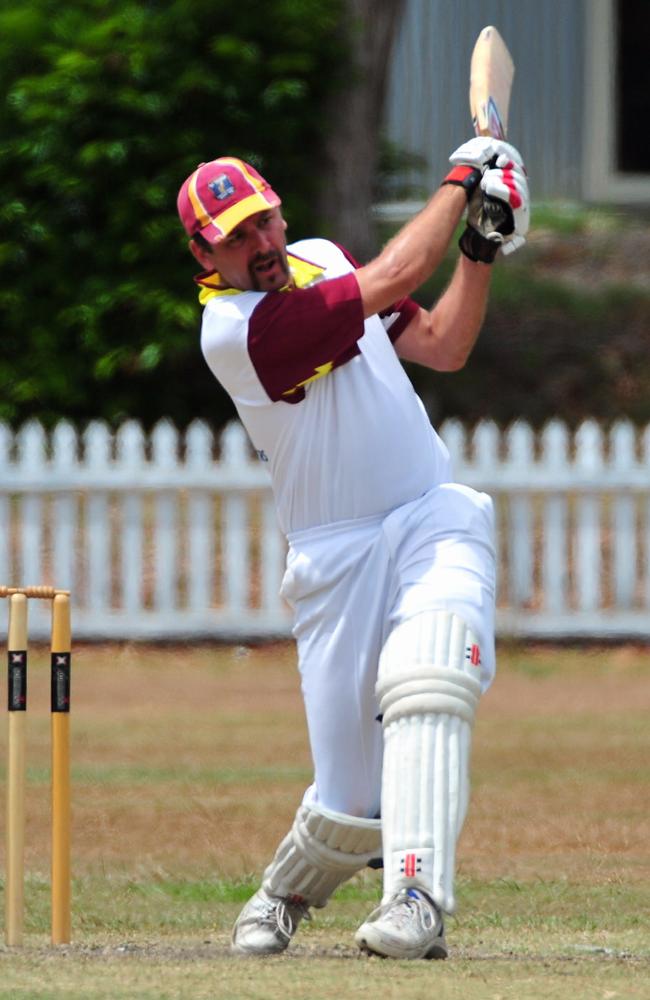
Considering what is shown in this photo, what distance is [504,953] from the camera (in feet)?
16.6

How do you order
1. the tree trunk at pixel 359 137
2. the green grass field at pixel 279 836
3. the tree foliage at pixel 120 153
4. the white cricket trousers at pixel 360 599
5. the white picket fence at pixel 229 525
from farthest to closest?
the tree trunk at pixel 359 137 → the tree foliage at pixel 120 153 → the white picket fence at pixel 229 525 → the white cricket trousers at pixel 360 599 → the green grass field at pixel 279 836

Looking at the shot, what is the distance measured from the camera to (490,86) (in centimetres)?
530

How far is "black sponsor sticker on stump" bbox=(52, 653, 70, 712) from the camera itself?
16.6 ft

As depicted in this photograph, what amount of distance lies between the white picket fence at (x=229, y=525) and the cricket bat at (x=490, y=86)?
23.5 ft

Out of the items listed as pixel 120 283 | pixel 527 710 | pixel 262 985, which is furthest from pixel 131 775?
pixel 120 283

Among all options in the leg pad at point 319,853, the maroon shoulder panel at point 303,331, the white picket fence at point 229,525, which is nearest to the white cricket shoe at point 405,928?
the leg pad at point 319,853

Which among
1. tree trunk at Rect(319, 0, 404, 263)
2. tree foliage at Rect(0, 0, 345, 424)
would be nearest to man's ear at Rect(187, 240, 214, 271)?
tree foliage at Rect(0, 0, 345, 424)

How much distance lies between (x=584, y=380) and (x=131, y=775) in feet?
28.6

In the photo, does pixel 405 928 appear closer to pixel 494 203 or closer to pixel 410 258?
pixel 410 258

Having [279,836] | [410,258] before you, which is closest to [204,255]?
[410,258]

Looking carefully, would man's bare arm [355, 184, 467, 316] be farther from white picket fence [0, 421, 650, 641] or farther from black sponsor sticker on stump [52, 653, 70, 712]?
white picket fence [0, 421, 650, 641]

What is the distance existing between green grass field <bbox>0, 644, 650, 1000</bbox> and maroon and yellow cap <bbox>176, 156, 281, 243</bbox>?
5.40ft

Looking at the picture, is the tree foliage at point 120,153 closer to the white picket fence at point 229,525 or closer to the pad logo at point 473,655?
the white picket fence at point 229,525

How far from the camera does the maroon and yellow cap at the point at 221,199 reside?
16.3 feet
